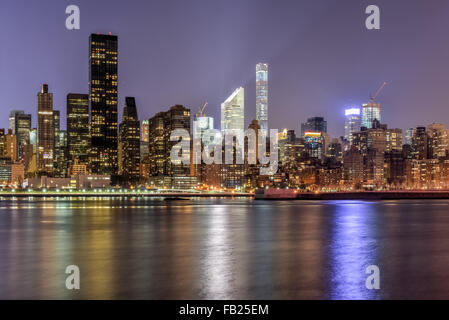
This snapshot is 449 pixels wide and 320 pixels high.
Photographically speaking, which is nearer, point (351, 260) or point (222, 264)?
point (222, 264)

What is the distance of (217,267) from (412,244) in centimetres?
1849

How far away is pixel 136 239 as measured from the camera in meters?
38.9

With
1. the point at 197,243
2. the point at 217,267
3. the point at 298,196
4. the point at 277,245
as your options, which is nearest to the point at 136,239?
the point at 197,243
